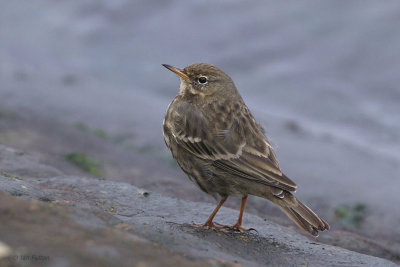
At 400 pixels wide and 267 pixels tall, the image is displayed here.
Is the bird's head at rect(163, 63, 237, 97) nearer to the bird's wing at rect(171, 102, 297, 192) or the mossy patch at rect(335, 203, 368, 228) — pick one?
the bird's wing at rect(171, 102, 297, 192)

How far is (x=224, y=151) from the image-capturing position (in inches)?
237

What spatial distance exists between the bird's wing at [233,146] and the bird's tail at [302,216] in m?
0.15

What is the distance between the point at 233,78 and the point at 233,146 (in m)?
13.8

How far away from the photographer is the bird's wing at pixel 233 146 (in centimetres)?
581

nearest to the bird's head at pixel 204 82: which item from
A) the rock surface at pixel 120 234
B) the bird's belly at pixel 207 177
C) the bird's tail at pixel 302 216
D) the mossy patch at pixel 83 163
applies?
the bird's belly at pixel 207 177

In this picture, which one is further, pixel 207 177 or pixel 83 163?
pixel 83 163

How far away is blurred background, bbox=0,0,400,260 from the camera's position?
11.4 meters

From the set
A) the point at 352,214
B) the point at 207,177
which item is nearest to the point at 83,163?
the point at 207,177

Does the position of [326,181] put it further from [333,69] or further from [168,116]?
[333,69]

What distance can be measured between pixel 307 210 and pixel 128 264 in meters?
2.95

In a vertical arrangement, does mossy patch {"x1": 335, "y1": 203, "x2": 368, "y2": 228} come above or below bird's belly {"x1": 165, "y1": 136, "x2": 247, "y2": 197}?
above

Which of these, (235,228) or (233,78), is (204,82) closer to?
(235,228)

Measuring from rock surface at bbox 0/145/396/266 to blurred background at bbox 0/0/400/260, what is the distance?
1585 millimetres


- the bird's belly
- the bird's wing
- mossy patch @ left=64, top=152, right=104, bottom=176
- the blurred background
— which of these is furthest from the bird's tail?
mossy patch @ left=64, top=152, right=104, bottom=176
